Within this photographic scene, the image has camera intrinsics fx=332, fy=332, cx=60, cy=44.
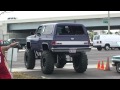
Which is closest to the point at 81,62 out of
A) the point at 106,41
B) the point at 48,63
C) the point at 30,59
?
the point at 48,63

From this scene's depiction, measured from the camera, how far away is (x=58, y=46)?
13.1 metres

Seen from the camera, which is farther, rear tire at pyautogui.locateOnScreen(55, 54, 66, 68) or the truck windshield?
rear tire at pyautogui.locateOnScreen(55, 54, 66, 68)

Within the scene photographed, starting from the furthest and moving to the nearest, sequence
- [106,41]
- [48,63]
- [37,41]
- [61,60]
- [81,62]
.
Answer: [106,41], [61,60], [37,41], [81,62], [48,63]

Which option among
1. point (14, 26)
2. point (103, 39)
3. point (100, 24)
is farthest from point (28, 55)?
point (14, 26)

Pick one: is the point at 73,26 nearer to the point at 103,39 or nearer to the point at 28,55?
the point at 28,55

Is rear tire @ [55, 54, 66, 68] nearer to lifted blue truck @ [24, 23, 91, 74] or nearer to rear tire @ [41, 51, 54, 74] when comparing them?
lifted blue truck @ [24, 23, 91, 74]

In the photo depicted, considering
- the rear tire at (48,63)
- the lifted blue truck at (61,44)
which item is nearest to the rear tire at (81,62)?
the lifted blue truck at (61,44)

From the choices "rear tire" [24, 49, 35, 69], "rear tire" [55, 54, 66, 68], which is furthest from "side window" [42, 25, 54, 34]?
"rear tire" [24, 49, 35, 69]

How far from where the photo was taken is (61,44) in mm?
13180

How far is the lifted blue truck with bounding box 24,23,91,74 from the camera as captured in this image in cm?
1318

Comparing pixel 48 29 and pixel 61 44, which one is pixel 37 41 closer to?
pixel 48 29
